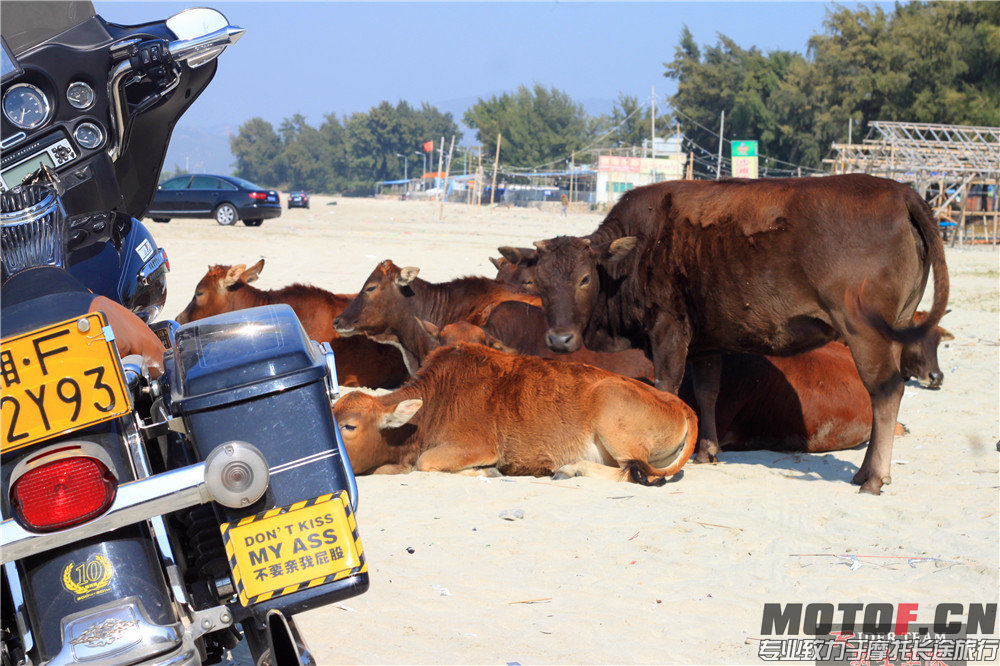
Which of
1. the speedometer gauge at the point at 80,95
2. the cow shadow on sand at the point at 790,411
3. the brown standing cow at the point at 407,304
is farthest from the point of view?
the brown standing cow at the point at 407,304

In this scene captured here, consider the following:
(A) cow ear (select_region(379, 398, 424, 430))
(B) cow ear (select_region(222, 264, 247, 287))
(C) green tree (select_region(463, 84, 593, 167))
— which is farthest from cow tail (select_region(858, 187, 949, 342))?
(C) green tree (select_region(463, 84, 593, 167))

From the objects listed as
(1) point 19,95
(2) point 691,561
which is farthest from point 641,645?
(1) point 19,95

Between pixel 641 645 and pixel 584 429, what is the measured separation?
2.98 metres

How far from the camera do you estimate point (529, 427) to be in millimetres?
6895

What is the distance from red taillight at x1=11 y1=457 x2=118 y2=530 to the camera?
7.33 feet

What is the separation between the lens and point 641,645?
12.9 ft

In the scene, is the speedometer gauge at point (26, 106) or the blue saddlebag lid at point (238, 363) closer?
the blue saddlebag lid at point (238, 363)

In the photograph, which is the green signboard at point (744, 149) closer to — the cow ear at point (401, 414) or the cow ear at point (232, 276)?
the cow ear at point (232, 276)

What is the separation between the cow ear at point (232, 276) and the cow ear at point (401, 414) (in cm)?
446

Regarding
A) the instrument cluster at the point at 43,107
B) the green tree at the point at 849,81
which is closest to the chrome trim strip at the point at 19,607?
the instrument cluster at the point at 43,107

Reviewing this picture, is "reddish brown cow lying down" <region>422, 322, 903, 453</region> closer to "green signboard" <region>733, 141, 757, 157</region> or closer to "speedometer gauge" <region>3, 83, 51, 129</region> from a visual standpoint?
"speedometer gauge" <region>3, 83, 51, 129</region>

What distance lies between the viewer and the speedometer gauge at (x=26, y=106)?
3.37 meters

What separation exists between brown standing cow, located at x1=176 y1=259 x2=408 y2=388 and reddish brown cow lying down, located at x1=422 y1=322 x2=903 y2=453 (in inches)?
134

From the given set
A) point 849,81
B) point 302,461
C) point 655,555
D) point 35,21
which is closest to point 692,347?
point 655,555
